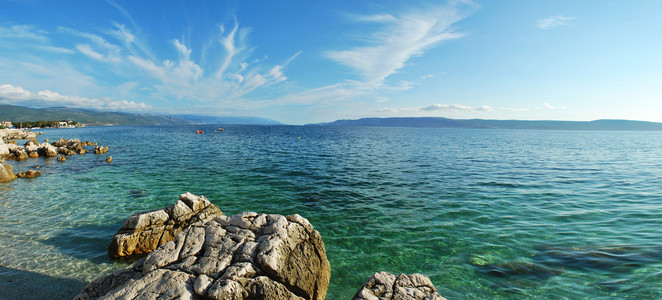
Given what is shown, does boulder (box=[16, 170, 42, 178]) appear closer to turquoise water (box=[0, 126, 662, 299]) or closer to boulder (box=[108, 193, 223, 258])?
turquoise water (box=[0, 126, 662, 299])

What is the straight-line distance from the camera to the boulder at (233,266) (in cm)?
702

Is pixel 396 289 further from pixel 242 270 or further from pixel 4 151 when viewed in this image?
pixel 4 151

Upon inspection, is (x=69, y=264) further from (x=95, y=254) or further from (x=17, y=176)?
(x=17, y=176)

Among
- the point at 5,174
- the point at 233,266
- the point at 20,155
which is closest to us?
the point at 233,266

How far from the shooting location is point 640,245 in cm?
1249

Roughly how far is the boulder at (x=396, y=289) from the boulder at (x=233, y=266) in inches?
84.4

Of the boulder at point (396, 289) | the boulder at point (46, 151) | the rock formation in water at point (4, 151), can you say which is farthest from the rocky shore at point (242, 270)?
the boulder at point (46, 151)

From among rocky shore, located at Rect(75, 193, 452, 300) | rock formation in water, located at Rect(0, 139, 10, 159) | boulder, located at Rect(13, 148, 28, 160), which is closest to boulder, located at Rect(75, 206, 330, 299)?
rocky shore, located at Rect(75, 193, 452, 300)

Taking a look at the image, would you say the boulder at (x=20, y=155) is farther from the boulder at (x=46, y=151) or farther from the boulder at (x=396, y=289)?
the boulder at (x=396, y=289)

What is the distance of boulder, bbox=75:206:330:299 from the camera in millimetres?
7023

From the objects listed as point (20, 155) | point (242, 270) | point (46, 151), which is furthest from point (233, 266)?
point (46, 151)

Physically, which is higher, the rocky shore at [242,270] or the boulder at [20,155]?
the rocky shore at [242,270]

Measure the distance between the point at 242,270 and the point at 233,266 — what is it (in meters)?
0.32

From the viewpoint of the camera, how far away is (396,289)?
6.77 metres
